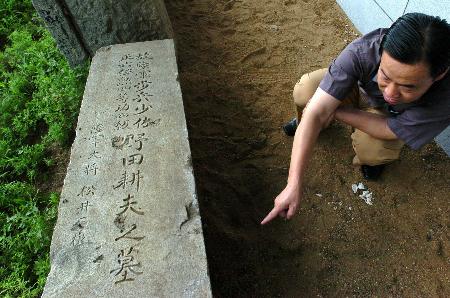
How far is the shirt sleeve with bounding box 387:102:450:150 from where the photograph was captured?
1.82 meters

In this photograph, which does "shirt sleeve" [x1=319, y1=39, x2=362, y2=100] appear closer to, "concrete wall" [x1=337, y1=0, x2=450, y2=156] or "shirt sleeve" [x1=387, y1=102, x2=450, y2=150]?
"shirt sleeve" [x1=387, y1=102, x2=450, y2=150]

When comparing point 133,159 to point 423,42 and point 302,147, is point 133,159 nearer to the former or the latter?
point 302,147

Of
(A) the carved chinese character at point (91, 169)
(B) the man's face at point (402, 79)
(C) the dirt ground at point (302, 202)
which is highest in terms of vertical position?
(B) the man's face at point (402, 79)

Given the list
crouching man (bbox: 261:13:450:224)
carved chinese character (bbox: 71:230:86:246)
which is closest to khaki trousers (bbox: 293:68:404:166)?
→ crouching man (bbox: 261:13:450:224)

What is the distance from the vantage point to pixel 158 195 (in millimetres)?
1830

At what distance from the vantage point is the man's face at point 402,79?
1.52 meters

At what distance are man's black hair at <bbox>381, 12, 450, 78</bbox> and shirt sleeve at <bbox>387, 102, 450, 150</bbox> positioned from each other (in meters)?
0.35

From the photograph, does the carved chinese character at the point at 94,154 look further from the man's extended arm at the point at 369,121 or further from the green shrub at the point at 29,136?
the man's extended arm at the point at 369,121

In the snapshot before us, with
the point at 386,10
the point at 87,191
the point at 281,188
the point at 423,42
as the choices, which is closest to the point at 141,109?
the point at 87,191

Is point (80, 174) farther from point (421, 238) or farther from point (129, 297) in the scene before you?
point (421, 238)

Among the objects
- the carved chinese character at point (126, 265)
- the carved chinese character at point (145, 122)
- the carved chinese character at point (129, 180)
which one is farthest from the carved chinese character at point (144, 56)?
the carved chinese character at point (126, 265)

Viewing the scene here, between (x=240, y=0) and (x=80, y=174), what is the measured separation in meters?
3.13

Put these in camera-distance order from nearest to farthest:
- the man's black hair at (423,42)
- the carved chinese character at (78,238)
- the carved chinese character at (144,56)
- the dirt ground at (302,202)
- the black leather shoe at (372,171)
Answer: the man's black hair at (423,42) < the carved chinese character at (78,238) < the dirt ground at (302,202) < the black leather shoe at (372,171) < the carved chinese character at (144,56)

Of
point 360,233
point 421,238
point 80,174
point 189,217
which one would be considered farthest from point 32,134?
point 421,238
